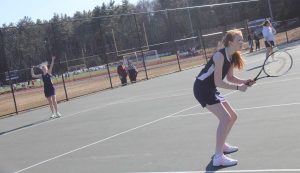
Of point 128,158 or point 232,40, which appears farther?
point 128,158

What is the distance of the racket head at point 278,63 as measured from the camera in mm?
8586

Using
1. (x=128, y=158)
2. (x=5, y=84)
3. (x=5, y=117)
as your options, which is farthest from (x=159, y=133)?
(x=5, y=84)

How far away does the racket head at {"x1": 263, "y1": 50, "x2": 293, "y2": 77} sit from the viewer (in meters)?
8.59

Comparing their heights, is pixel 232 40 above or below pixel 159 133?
above

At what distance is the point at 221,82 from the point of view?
247 inches

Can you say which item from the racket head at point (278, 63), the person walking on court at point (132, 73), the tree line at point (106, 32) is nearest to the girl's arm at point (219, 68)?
the racket head at point (278, 63)

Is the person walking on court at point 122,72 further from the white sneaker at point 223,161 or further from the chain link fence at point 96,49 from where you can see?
the white sneaker at point 223,161

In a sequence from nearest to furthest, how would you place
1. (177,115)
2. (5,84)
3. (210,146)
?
(210,146) → (177,115) → (5,84)

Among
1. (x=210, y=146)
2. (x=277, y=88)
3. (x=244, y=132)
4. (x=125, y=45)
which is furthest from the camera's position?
(x=125, y=45)

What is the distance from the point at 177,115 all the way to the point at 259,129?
3.66 metres

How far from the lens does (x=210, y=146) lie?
25.5 ft

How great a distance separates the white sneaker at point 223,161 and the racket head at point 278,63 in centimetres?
241

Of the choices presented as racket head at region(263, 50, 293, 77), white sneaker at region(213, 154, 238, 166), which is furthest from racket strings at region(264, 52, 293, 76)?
white sneaker at region(213, 154, 238, 166)

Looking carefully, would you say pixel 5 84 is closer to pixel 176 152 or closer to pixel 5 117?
pixel 5 117
